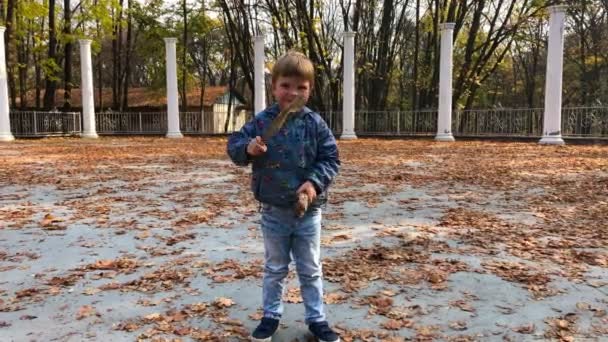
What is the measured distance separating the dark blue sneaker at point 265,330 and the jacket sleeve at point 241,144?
74 centimetres

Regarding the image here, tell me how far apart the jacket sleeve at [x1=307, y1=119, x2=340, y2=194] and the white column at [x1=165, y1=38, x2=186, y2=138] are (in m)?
20.0

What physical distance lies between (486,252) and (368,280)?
3.64 ft

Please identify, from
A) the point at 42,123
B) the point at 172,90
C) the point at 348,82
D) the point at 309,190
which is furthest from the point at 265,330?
the point at 42,123

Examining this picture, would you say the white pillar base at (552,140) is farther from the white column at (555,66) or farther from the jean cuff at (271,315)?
the jean cuff at (271,315)

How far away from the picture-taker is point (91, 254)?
3.71 metres

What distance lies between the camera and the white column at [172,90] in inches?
834

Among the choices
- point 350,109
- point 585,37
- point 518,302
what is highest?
point 585,37

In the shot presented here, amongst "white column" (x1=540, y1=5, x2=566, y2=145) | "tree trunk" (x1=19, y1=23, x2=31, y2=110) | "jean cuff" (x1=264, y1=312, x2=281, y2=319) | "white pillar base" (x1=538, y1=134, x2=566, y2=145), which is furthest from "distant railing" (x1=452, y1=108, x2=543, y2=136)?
"tree trunk" (x1=19, y1=23, x2=31, y2=110)

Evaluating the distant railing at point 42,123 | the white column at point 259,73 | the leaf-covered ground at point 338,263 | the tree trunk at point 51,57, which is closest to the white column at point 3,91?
the distant railing at point 42,123

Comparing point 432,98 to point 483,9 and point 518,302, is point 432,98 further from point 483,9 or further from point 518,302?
point 518,302

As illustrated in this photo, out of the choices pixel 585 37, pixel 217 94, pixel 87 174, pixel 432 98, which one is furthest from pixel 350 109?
pixel 217 94

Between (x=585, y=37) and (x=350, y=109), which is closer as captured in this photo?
(x=350, y=109)

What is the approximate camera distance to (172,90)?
21328mm

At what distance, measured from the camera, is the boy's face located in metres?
2.11
